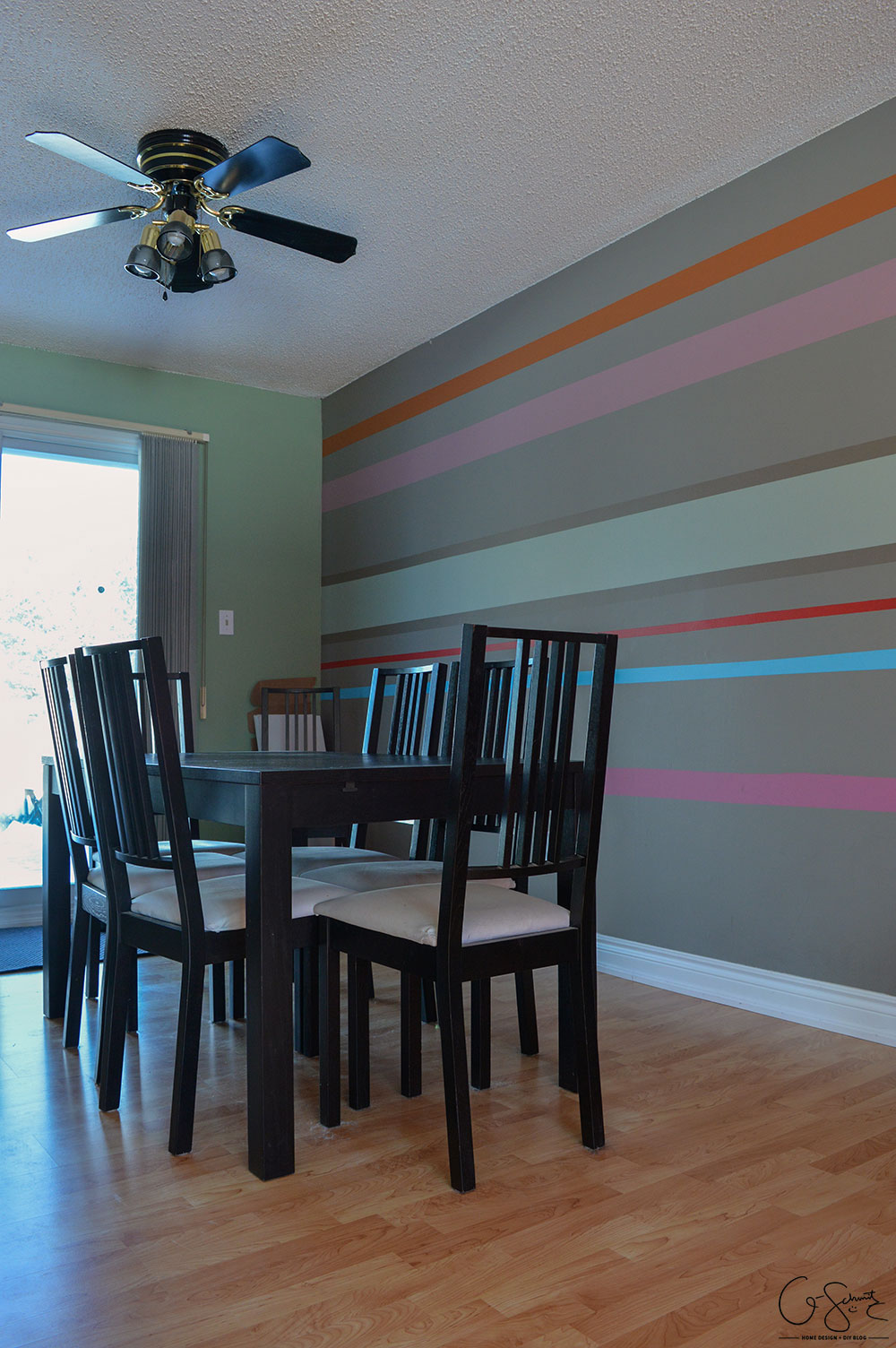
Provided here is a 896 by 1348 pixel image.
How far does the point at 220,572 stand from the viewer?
5090 millimetres

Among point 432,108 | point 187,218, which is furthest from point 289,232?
point 432,108

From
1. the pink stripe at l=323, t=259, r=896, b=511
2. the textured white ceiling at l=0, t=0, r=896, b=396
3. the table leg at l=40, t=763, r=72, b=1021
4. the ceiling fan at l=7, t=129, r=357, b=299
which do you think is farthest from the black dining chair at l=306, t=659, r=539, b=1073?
the textured white ceiling at l=0, t=0, r=896, b=396

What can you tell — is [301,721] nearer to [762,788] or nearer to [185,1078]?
[762,788]

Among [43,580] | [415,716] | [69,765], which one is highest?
[43,580]

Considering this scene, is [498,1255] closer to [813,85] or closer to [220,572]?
[813,85]

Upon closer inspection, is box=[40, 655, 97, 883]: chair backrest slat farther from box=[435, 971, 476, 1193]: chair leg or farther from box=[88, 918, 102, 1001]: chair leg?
box=[435, 971, 476, 1193]: chair leg

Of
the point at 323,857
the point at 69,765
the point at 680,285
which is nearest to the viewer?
the point at 69,765

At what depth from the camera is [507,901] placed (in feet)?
6.40

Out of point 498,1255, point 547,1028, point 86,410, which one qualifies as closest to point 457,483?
point 86,410

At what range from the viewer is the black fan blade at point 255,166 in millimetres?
2477

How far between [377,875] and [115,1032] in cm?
66

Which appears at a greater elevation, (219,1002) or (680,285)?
(680,285)

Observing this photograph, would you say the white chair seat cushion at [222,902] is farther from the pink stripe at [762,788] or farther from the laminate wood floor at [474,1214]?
the pink stripe at [762,788]

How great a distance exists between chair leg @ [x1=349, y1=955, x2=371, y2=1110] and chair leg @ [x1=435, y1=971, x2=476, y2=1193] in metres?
0.39
